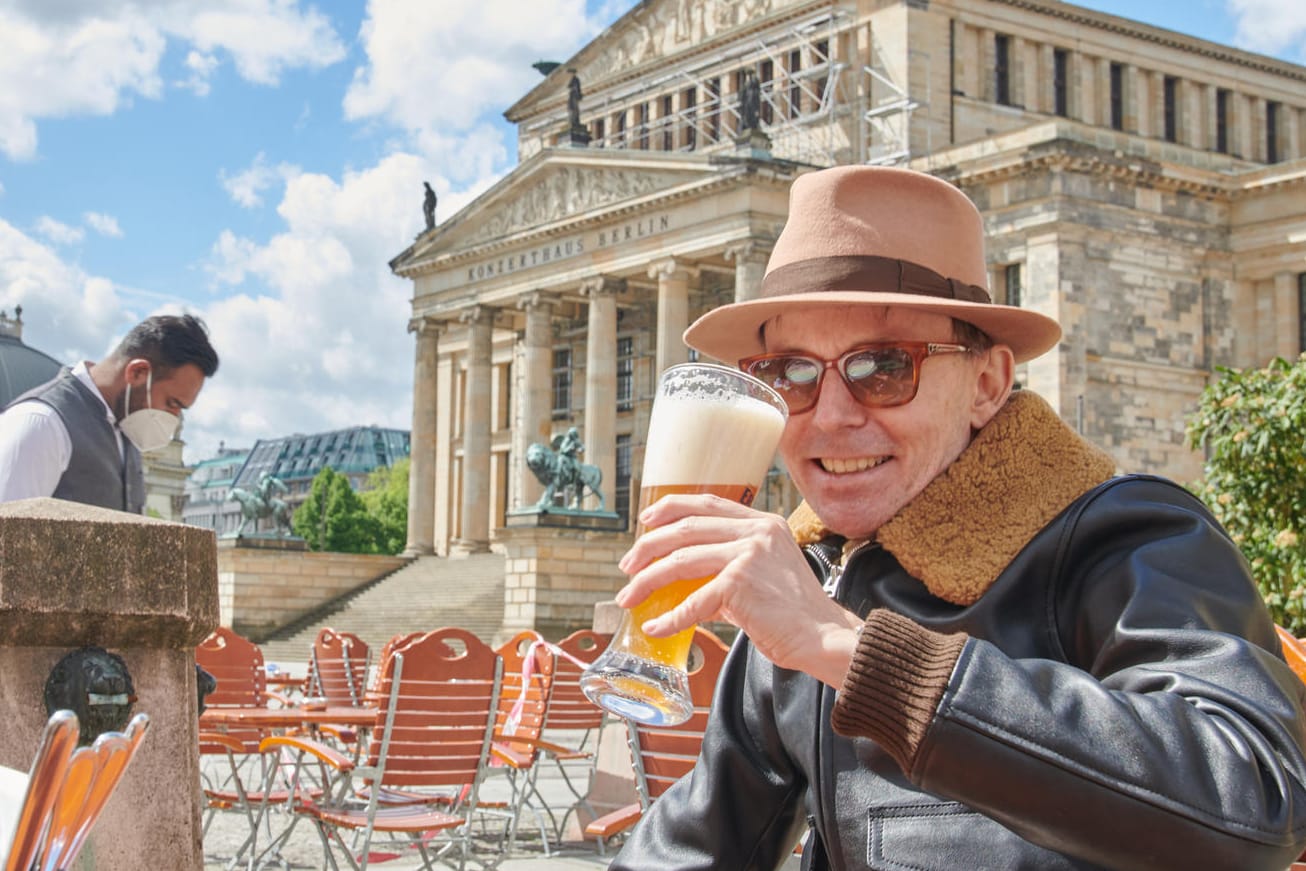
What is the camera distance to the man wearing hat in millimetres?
1586

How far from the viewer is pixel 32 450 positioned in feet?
16.1

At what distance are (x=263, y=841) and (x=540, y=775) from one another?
4.75 meters

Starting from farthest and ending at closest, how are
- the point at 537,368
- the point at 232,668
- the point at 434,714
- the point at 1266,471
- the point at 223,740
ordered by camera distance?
1. the point at 537,368
2. the point at 1266,471
3. the point at 232,668
4. the point at 223,740
5. the point at 434,714

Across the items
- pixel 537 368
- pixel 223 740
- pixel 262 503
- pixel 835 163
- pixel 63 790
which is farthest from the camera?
pixel 537 368

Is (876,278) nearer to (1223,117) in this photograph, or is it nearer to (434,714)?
(434,714)

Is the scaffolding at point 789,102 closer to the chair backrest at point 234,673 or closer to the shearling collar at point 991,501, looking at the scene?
the chair backrest at point 234,673

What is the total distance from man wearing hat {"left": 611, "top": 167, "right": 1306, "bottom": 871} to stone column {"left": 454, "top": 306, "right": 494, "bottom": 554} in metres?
49.3

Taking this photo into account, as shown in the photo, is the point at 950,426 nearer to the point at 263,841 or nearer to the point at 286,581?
the point at 263,841

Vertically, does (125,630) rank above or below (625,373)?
below

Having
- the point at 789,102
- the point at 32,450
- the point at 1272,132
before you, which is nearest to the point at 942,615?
the point at 32,450

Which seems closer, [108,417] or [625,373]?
[108,417]

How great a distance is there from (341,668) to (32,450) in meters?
5.70

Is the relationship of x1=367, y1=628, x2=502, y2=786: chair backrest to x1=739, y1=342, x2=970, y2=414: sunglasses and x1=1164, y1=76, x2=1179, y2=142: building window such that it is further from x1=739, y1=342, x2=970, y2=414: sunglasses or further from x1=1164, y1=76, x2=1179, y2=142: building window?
x1=1164, y1=76, x2=1179, y2=142: building window

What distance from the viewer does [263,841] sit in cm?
930
